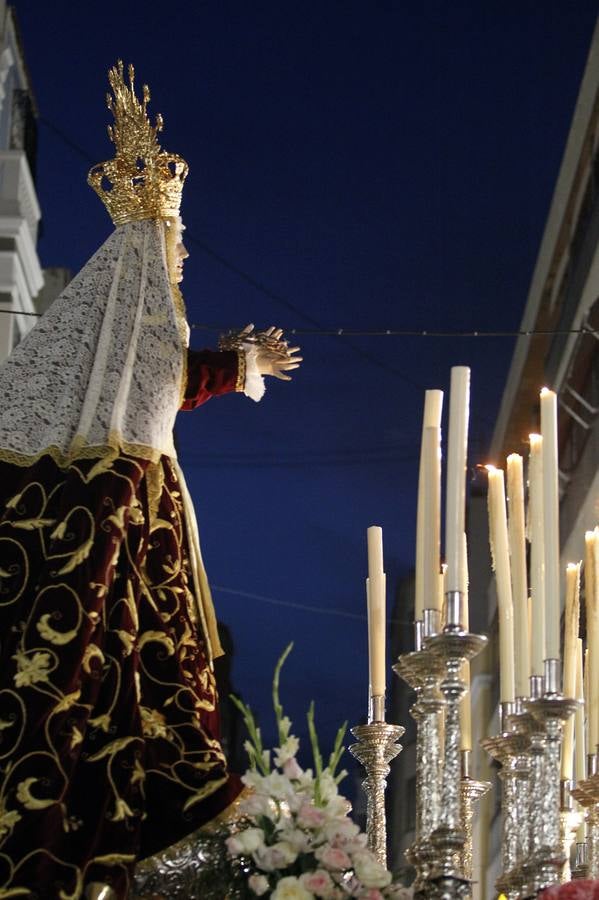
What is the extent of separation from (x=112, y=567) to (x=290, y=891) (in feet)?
3.26

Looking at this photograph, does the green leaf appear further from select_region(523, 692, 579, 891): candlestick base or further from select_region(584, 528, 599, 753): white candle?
select_region(584, 528, 599, 753): white candle

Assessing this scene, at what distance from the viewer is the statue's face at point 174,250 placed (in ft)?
15.4

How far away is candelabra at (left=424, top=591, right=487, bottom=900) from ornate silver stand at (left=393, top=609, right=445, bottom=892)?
0.10ft

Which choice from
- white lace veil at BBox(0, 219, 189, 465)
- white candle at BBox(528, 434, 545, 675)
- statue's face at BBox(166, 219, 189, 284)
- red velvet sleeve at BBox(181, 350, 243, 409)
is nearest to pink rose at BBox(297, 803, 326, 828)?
white candle at BBox(528, 434, 545, 675)

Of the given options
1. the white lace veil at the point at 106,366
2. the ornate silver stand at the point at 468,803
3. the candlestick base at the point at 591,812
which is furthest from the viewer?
the white lace veil at the point at 106,366

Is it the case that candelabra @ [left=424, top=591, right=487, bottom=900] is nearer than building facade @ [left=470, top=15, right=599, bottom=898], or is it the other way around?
candelabra @ [left=424, top=591, right=487, bottom=900]

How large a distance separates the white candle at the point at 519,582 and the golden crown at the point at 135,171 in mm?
1544

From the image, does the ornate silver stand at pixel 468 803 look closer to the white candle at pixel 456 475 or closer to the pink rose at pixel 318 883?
the pink rose at pixel 318 883

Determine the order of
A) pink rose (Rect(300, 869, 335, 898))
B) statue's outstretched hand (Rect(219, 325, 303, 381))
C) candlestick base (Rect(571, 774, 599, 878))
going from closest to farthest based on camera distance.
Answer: pink rose (Rect(300, 869, 335, 898)) < candlestick base (Rect(571, 774, 599, 878)) < statue's outstretched hand (Rect(219, 325, 303, 381))

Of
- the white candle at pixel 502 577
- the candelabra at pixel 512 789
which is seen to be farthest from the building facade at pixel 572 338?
the white candle at pixel 502 577

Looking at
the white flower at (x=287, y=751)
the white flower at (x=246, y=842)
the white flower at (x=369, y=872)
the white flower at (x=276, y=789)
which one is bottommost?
the white flower at (x=369, y=872)

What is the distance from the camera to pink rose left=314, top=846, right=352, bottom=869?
329 centimetres

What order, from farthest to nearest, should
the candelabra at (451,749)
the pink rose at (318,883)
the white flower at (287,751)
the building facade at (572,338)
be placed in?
the building facade at (572,338) < the white flower at (287,751) < the pink rose at (318,883) < the candelabra at (451,749)

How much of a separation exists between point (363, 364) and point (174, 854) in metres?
11.8
